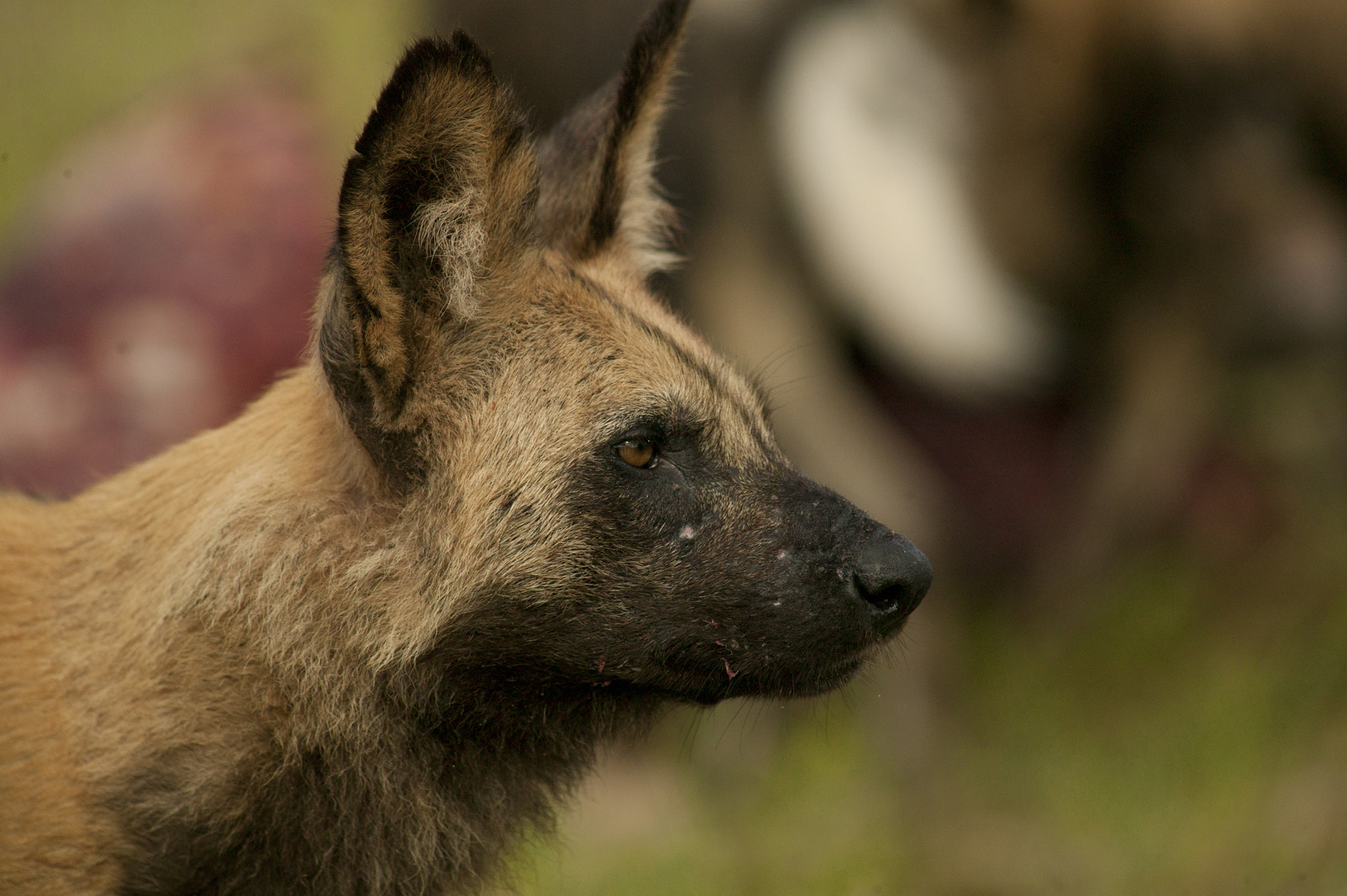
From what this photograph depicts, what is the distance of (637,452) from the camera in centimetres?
354

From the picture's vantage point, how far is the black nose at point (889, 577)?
137 inches

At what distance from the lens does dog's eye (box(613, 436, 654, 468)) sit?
11.6 ft

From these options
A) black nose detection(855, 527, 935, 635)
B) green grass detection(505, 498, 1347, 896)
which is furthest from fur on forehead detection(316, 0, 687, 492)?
green grass detection(505, 498, 1347, 896)

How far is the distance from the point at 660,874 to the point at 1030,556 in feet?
10.4

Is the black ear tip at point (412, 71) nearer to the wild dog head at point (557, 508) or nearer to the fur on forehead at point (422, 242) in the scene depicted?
the fur on forehead at point (422, 242)

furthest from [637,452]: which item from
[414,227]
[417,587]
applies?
[414,227]

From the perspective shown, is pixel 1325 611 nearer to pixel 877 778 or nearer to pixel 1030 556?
pixel 1030 556

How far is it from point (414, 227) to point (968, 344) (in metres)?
4.99

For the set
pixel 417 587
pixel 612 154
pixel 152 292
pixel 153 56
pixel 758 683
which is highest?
pixel 153 56

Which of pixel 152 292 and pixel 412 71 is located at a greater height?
pixel 152 292

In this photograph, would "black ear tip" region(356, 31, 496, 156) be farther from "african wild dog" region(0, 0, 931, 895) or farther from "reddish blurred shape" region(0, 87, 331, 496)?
"reddish blurred shape" region(0, 87, 331, 496)

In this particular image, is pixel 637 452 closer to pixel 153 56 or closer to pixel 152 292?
pixel 152 292

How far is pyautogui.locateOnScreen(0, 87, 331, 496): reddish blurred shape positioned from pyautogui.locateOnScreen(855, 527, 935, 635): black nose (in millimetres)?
3880

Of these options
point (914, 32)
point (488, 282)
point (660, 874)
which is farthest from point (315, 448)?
point (914, 32)
